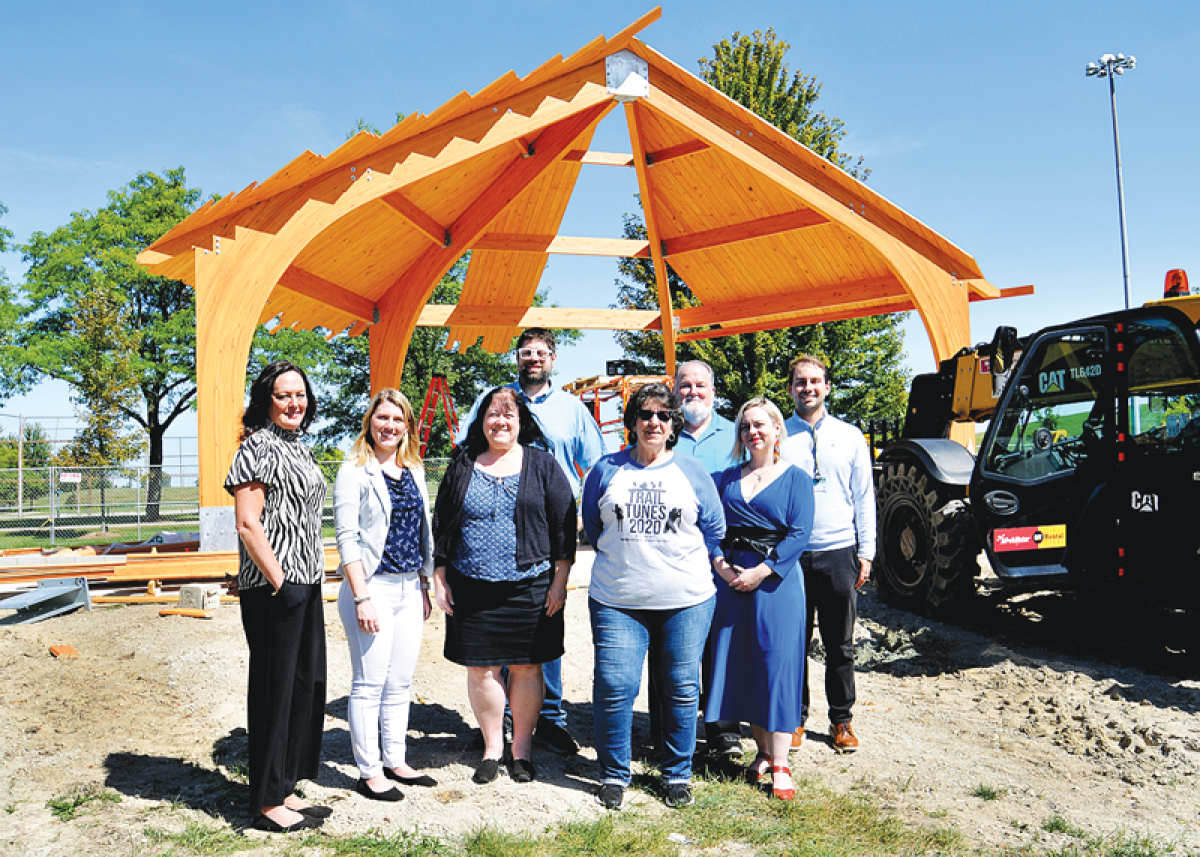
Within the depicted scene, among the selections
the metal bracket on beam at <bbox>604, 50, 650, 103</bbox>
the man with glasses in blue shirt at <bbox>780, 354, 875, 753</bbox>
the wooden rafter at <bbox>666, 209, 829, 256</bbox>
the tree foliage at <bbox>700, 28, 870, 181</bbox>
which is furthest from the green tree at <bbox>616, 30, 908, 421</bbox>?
the man with glasses in blue shirt at <bbox>780, 354, 875, 753</bbox>

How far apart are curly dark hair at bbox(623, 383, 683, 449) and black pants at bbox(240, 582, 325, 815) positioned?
4.98 feet

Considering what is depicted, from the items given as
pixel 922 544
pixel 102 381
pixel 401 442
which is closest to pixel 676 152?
pixel 922 544

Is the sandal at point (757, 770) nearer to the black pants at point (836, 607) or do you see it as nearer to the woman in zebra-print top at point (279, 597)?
the black pants at point (836, 607)

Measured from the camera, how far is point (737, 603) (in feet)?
12.6

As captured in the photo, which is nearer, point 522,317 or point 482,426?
point 482,426

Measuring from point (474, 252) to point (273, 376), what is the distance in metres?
9.34

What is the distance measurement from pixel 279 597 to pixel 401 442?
0.87 metres

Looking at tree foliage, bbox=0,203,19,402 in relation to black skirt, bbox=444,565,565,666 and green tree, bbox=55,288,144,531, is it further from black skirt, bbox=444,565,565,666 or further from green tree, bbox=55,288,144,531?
black skirt, bbox=444,565,565,666

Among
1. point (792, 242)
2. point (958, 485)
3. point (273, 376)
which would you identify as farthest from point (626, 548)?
point (792, 242)

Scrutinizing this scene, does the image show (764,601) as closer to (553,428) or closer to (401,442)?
(553,428)

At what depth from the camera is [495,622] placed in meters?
3.74

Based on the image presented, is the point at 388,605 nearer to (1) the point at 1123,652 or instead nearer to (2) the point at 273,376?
(2) the point at 273,376

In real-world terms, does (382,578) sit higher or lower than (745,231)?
lower

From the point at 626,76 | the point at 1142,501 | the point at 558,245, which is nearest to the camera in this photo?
the point at 1142,501
